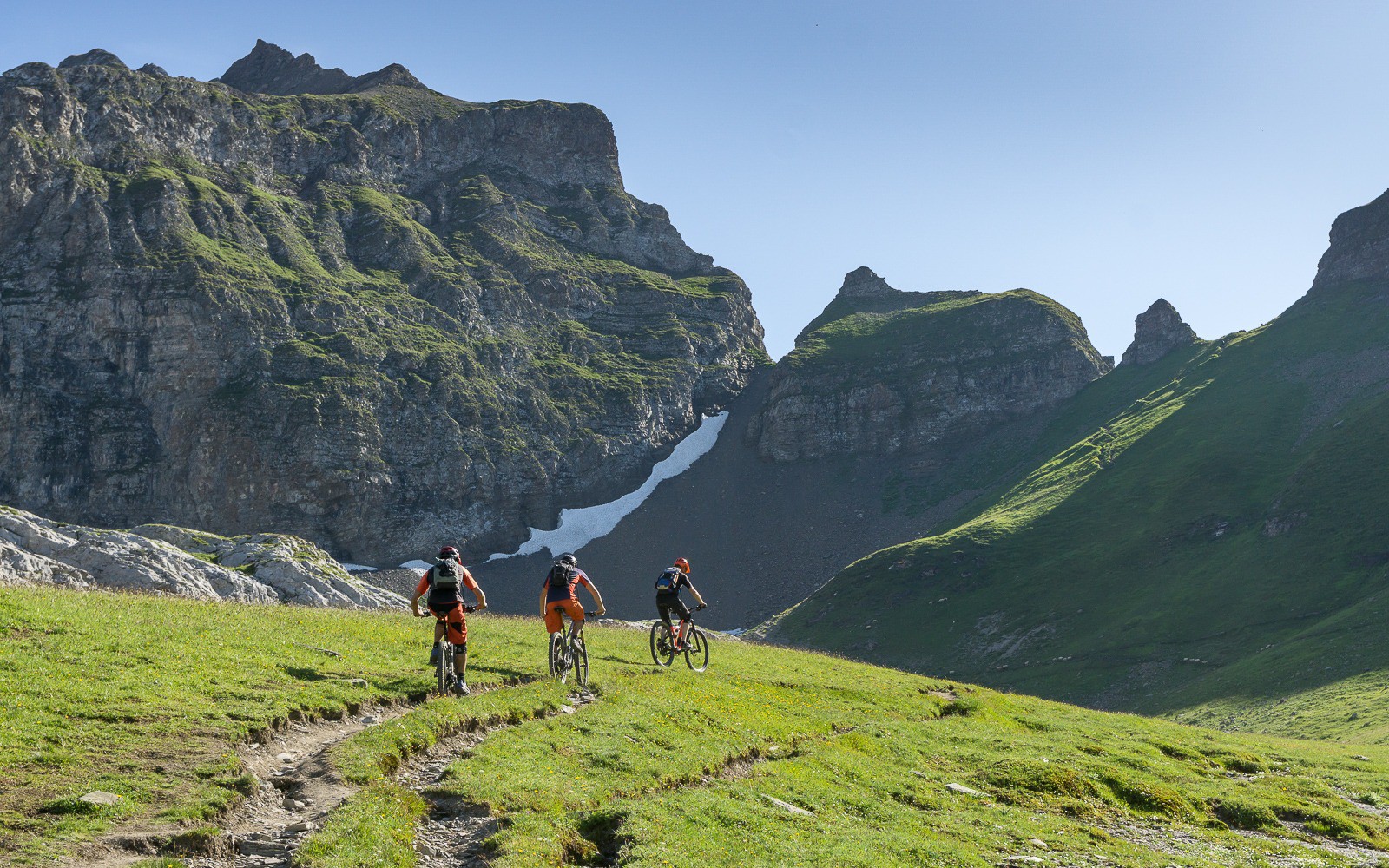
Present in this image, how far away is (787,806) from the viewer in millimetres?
19922

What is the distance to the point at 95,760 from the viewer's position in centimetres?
1620

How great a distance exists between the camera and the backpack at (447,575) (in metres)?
24.8

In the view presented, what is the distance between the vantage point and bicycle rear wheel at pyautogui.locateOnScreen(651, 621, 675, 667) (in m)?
35.8

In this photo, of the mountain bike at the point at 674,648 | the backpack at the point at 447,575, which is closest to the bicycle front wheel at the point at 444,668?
the backpack at the point at 447,575

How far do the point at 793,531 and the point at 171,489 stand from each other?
119 meters

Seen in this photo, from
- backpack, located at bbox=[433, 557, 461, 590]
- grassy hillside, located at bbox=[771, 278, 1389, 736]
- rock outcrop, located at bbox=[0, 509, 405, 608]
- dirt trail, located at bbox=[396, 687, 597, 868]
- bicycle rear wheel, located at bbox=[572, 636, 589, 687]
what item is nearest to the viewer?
dirt trail, located at bbox=[396, 687, 597, 868]

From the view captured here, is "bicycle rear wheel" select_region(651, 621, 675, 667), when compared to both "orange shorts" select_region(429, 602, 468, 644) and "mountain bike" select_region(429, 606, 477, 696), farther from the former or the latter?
"orange shorts" select_region(429, 602, 468, 644)

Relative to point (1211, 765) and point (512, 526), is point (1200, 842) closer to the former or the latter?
point (1211, 765)

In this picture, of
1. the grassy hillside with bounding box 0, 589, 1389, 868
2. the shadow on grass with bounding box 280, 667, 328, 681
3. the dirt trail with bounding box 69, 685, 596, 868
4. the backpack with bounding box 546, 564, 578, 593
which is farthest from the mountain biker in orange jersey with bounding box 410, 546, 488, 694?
the dirt trail with bounding box 69, 685, 596, 868

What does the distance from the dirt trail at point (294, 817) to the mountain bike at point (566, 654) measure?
717 centimetres

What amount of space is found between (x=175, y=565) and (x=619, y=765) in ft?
137

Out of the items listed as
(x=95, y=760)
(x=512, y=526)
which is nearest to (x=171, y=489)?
(x=512, y=526)

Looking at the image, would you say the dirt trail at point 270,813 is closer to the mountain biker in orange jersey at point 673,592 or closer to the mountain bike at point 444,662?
the mountain bike at point 444,662

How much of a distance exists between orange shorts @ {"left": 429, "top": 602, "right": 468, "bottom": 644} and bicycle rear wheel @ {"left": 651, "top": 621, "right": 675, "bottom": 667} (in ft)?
37.3
